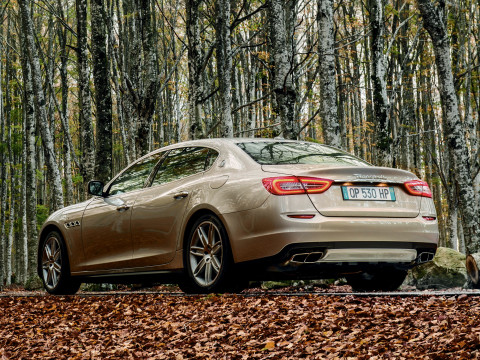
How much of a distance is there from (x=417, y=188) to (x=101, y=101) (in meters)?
7.95

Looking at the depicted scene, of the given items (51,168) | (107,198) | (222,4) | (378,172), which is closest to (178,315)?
(378,172)

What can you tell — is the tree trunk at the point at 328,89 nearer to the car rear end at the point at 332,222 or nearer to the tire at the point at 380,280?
the tire at the point at 380,280

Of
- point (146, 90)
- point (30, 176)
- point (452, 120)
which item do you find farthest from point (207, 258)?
point (30, 176)

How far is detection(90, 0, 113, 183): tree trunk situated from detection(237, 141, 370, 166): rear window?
252 inches

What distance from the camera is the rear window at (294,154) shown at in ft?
21.7

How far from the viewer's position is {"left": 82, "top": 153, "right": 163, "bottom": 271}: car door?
7859 mm

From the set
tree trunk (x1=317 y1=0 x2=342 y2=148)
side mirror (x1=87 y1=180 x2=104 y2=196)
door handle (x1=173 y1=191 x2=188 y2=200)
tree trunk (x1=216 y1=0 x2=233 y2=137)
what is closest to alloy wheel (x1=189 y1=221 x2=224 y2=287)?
door handle (x1=173 y1=191 x2=188 y2=200)

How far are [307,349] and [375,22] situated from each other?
12787 mm

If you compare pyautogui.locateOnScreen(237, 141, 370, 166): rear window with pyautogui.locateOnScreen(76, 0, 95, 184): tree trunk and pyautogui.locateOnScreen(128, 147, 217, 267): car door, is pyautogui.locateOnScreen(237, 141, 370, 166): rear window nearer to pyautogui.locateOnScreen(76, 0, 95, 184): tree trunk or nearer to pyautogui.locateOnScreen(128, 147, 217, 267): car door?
pyautogui.locateOnScreen(128, 147, 217, 267): car door

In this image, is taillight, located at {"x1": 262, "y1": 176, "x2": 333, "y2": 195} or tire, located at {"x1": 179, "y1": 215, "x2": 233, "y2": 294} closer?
taillight, located at {"x1": 262, "y1": 176, "x2": 333, "y2": 195}

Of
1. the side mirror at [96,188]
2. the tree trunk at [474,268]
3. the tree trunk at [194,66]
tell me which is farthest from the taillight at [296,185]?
the tree trunk at [194,66]

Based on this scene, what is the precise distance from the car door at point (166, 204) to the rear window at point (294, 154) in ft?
1.70

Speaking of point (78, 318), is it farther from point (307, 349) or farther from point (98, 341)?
point (307, 349)

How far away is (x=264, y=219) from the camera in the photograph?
599 centimetres
